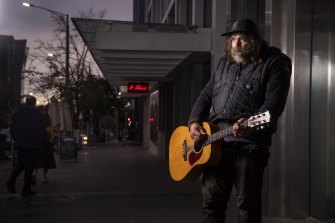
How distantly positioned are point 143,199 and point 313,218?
10.2ft

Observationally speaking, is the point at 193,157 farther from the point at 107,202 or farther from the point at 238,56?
the point at 107,202

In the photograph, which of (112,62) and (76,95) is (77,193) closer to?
(112,62)

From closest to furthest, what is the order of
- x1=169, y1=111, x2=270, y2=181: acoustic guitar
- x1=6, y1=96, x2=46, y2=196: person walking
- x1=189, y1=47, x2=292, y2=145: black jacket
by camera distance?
x1=169, y1=111, x2=270, y2=181: acoustic guitar, x1=189, y1=47, x2=292, y2=145: black jacket, x1=6, y1=96, x2=46, y2=196: person walking

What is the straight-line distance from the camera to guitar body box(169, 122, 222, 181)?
3.32 m

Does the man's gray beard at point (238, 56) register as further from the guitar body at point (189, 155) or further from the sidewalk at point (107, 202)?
the sidewalk at point (107, 202)

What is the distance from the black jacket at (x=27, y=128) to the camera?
9250mm

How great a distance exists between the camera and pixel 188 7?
50.5 ft

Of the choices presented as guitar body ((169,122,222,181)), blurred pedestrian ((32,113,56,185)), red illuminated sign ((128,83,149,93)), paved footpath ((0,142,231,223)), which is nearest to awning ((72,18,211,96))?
blurred pedestrian ((32,113,56,185))

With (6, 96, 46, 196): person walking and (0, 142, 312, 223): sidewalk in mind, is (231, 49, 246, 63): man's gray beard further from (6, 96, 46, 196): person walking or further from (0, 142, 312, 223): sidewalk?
(6, 96, 46, 196): person walking

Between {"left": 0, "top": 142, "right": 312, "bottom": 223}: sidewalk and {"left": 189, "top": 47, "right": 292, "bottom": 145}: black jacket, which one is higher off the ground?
{"left": 189, "top": 47, "right": 292, "bottom": 145}: black jacket

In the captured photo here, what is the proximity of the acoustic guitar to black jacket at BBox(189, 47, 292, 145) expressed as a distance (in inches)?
5.4

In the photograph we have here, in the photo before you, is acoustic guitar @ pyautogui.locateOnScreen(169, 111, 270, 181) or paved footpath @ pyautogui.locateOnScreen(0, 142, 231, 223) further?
paved footpath @ pyautogui.locateOnScreen(0, 142, 231, 223)

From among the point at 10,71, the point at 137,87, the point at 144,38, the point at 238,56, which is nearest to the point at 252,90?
the point at 238,56

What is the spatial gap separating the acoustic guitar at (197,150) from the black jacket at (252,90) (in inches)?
5.4
